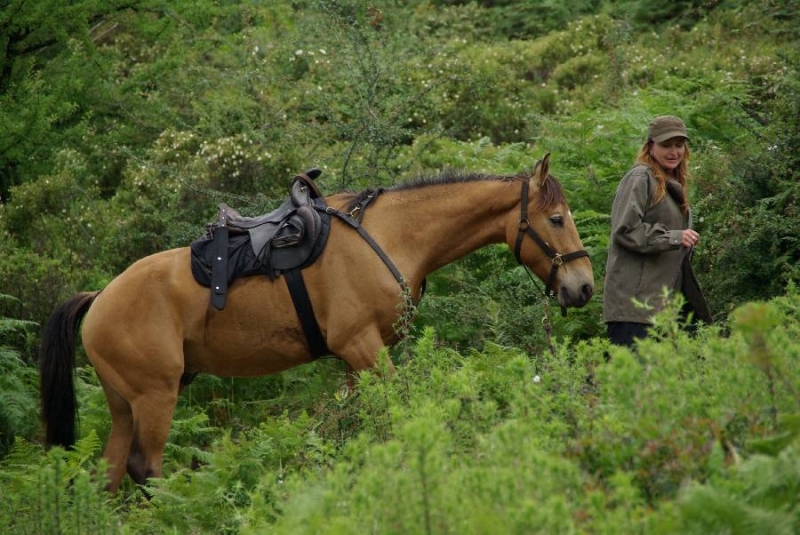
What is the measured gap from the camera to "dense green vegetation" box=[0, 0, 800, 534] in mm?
3961

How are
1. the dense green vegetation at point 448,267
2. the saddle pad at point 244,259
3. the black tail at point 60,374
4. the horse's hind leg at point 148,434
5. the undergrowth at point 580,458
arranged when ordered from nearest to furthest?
the undergrowth at point 580,458 → the dense green vegetation at point 448,267 → the horse's hind leg at point 148,434 → the saddle pad at point 244,259 → the black tail at point 60,374

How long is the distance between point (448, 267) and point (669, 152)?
11.8ft

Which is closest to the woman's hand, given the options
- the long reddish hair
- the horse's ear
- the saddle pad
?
the long reddish hair

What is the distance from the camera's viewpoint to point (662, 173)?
7078 millimetres

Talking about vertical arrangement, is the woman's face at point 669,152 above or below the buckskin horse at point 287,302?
above

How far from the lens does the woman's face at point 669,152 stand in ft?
23.0

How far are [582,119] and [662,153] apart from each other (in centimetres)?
475

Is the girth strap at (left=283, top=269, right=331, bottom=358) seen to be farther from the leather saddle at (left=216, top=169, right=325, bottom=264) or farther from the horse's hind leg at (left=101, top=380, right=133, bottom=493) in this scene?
the horse's hind leg at (left=101, top=380, right=133, bottom=493)

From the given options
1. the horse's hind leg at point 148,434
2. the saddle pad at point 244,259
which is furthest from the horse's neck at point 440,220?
the horse's hind leg at point 148,434

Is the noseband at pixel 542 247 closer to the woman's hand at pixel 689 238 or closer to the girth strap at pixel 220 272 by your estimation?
the woman's hand at pixel 689 238

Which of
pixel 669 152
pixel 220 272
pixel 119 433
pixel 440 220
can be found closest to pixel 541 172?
pixel 440 220

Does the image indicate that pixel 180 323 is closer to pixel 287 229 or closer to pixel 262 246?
pixel 262 246

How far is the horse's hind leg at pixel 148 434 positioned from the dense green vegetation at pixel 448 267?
0.30 m

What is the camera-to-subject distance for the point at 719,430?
414cm
